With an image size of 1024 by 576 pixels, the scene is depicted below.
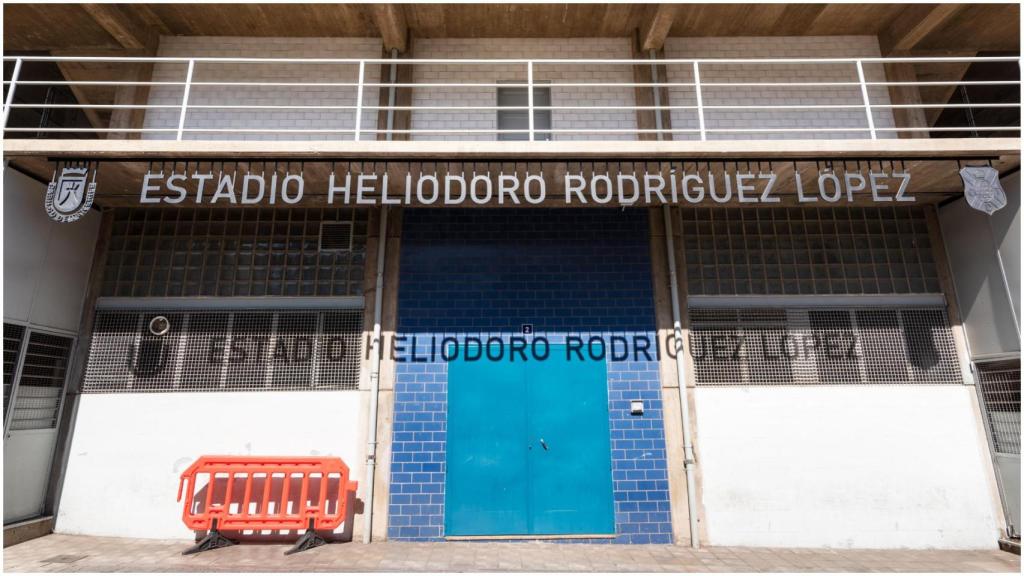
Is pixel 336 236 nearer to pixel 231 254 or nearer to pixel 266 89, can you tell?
pixel 231 254

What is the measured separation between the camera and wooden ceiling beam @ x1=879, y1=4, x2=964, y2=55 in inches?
284

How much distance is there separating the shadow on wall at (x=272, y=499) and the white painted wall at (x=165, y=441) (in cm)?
31

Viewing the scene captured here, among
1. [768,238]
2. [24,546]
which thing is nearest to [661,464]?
[768,238]

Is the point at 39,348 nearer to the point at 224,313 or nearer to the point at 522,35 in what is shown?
A: the point at 224,313

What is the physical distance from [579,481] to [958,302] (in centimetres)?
606

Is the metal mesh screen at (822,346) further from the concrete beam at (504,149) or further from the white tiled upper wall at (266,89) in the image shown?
the white tiled upper wall at (266,89)

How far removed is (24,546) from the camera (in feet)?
19.0

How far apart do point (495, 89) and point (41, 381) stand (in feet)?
25.2

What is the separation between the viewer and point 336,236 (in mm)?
7246

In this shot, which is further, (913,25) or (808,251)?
(913,25)

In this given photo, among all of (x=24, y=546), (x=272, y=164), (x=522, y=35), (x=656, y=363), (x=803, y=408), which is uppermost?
(x=522, y=35)

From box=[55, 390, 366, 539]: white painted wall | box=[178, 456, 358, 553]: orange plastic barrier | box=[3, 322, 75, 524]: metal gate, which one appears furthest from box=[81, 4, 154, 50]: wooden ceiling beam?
box=[178, 456, 358, 553]: orange plastic barrier

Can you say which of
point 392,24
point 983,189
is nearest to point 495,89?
point 392,24

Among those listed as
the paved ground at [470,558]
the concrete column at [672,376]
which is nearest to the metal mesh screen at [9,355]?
the paved ground at [470,558]
